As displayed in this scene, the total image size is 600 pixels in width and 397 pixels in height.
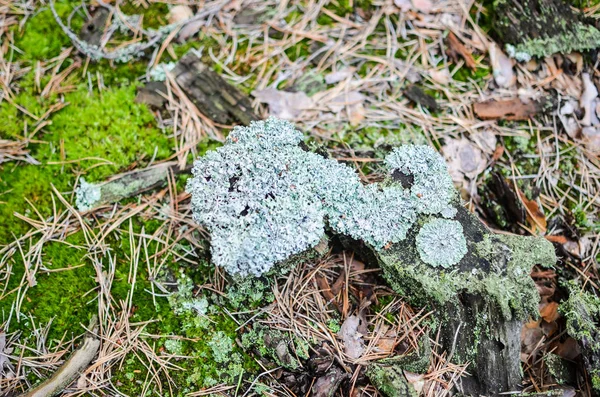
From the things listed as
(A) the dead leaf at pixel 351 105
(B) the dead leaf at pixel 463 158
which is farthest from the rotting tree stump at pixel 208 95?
(B) the dead leaf at pixel 463 158

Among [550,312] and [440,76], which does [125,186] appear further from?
[550,312]

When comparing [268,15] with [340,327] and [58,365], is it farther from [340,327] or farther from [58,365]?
[58,365]

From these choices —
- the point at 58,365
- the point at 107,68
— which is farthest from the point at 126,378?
the point at 107,68

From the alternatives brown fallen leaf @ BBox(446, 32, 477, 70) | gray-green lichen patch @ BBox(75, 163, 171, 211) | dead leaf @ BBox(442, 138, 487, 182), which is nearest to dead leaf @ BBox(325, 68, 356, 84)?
brown fallen leaf @ BBox(446, 32, 477, 70)

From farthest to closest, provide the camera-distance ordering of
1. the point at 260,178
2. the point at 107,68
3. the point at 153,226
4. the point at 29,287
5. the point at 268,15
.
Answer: the point at 268,15, the point at 107,68, the point at 153,226, the point at 29,287, the point at 260,178

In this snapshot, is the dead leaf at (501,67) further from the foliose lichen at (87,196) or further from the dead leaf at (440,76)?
the foliose lichen at (87,196)

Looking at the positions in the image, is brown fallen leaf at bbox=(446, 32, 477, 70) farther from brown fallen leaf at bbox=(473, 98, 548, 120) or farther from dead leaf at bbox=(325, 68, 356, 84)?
dead leaf at bbox=(325, 68, 356, 84)
